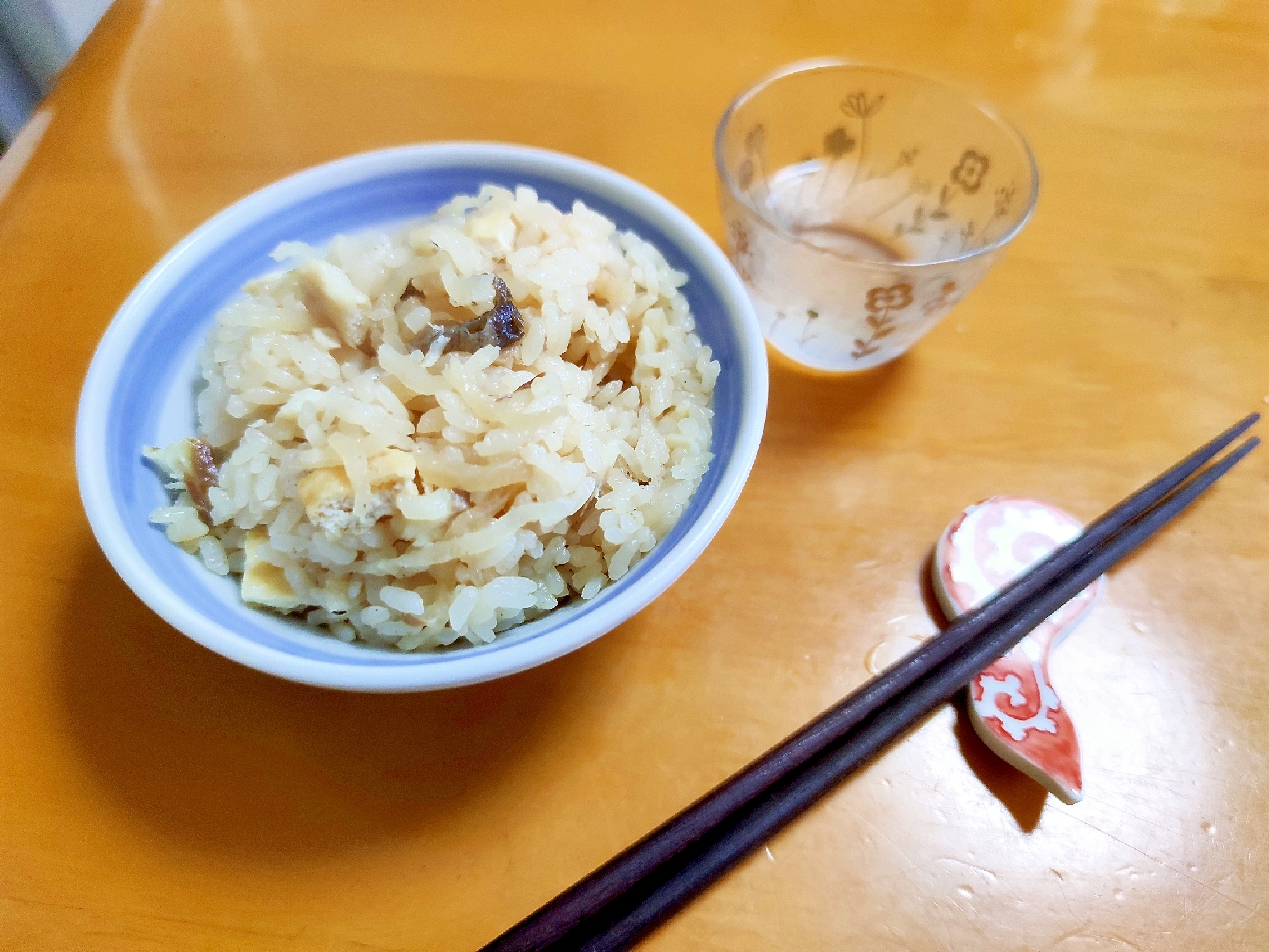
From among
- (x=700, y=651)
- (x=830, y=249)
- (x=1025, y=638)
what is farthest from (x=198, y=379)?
(x=1025, y=638)

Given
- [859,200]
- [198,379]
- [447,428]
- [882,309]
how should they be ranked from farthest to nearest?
[859,200], [882,309], [198,379], [447,428]

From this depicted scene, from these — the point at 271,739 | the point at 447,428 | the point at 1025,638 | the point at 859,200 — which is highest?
the point at 447,428

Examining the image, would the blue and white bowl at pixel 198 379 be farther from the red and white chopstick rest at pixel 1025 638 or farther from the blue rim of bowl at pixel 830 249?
the red and white chopstick rest at pixel 1025 638

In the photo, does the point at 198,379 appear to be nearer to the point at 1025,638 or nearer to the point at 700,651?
the point at 700,651

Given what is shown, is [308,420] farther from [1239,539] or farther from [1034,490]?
[1239,539]

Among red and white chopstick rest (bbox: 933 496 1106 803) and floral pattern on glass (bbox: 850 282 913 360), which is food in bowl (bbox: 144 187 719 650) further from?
red and white chopstick rest (bbox: 933 496 1106 803)
